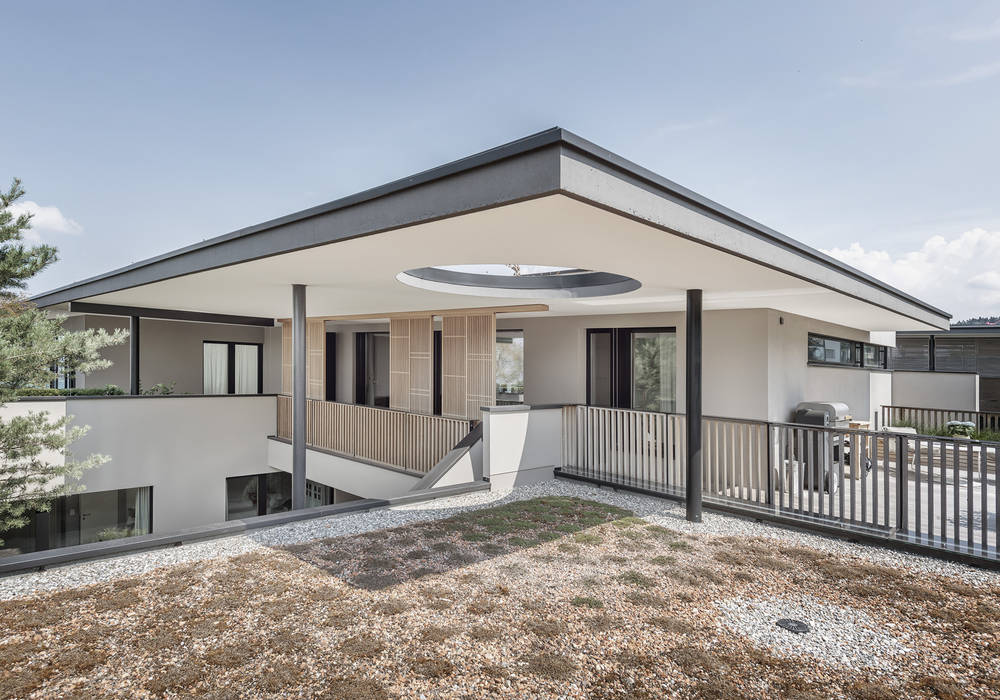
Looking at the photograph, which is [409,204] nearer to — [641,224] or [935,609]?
[641,224]

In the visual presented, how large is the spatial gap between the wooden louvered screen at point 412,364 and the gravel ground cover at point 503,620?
5.61 metres

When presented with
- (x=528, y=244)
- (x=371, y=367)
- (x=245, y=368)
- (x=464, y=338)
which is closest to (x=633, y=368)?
(x=464, y=338)

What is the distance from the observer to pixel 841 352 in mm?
12609

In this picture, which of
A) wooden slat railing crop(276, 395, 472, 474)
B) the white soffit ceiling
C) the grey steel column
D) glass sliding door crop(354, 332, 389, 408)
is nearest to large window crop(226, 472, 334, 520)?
wooden slat railing crop(276, 395, 472, 474)

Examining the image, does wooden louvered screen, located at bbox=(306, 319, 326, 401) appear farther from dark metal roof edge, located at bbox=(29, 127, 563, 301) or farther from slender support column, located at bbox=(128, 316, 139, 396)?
dark metal roof edge, located at bbox=(29, 127, 563, 301)

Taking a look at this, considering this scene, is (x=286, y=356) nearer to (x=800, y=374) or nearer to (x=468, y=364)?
(x=468, y=364)

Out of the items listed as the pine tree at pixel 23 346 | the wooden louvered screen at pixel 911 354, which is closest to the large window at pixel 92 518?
the pine tree at pixel 23 346

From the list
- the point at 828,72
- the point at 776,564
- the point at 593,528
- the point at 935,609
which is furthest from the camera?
the point at 828,72

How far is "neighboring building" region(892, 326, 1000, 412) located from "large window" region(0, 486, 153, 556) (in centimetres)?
2228

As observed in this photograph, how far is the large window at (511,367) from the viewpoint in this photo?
12.1 meters

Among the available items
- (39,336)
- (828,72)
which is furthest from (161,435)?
(828,72)

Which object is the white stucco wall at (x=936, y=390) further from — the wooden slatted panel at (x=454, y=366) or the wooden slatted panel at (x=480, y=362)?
the wooden slatted panel at (x=454, y=366)

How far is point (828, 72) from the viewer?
10.9 meters

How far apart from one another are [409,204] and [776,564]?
184 inches
